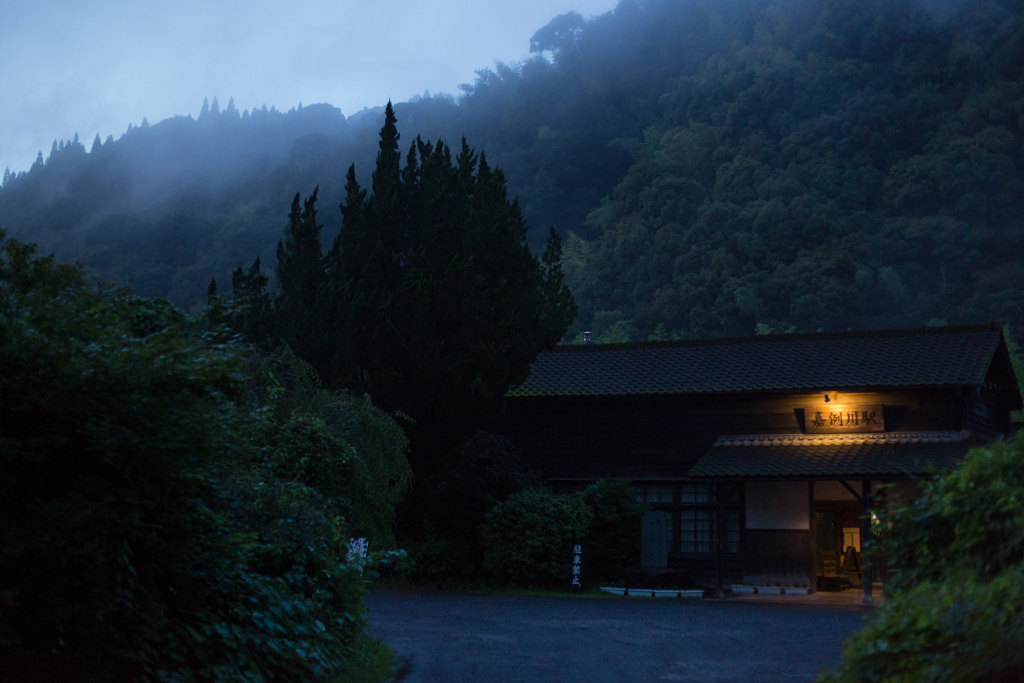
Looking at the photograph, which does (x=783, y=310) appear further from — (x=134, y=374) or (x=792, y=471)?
(x=134, y=374)

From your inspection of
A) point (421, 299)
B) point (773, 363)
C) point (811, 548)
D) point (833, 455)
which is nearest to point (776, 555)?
point (811, 548)

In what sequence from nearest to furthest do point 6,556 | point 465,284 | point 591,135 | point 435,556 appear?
point 6,556
point 435,556
point 465,284
point 591,135

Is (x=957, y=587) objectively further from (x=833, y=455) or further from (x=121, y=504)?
(x=833, y=455)

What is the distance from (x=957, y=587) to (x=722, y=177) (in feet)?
225

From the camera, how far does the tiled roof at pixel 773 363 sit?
23283mm

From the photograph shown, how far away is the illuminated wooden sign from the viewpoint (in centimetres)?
2328

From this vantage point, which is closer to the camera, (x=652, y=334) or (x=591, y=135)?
(x=652, y=334)

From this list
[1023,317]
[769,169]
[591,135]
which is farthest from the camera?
[591,135]

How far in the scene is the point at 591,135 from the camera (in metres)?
85.4

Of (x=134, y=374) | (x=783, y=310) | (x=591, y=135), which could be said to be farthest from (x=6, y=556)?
(x=591, y=135)

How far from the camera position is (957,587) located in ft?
17.8

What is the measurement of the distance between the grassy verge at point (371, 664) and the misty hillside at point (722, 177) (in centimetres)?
4031

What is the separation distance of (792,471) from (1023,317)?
42265mm

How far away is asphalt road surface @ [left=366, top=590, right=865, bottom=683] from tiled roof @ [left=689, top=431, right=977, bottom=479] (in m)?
2.84
